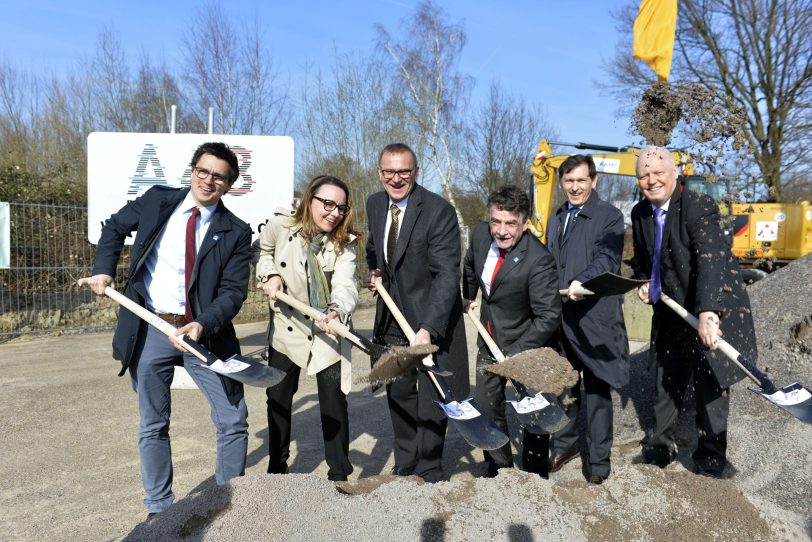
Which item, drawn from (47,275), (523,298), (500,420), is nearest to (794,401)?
(523,298)

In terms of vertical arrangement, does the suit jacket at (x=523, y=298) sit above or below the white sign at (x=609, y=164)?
below

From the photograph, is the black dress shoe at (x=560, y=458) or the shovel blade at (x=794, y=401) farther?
the black dress shoe at (x=560, y=458)

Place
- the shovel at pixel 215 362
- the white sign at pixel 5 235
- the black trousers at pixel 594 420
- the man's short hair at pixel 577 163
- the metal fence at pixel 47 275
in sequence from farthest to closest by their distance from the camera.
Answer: the metal fence at pixel 47 275
the white sign at pixel 5 235
the man's short hair at pixel 577 163
the black trousers at pixel 594 420
the shovel at pixel 215 362

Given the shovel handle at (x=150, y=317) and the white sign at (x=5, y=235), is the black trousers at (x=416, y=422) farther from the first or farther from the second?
the white sign at (x=5, y=235)

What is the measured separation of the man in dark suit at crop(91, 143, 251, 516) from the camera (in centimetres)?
296

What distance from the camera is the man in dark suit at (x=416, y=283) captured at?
3436 millimetres

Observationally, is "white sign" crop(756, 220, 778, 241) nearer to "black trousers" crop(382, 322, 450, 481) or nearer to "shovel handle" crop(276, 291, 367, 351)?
"black trousers" crop(382, 322, 450, 481)

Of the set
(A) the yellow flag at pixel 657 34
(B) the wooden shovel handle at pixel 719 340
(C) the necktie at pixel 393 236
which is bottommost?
(B) the wooden shovel handle at pixel 719 340

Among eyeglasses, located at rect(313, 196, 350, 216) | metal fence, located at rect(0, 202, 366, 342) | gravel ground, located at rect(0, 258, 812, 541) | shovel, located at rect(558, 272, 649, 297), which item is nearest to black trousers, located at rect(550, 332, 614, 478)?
gravel ground, located at rect(0, 258, 812, 541)

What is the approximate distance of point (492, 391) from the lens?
142 inches

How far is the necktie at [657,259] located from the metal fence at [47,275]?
8.09 m

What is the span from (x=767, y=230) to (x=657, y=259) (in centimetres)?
1131

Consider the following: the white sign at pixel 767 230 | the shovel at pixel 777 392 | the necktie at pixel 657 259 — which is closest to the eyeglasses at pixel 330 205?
the necktie at pixel 657 259

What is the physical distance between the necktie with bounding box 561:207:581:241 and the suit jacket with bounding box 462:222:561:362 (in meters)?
0.51
